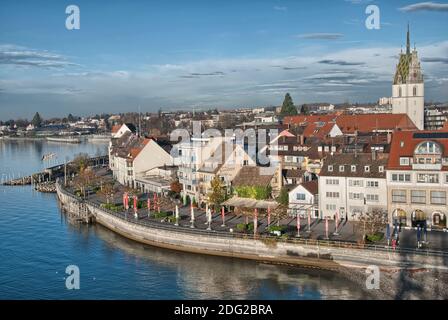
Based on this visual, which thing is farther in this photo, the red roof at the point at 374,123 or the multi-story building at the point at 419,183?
the red roof at the point at 374,123

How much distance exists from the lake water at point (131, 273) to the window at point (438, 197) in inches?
312

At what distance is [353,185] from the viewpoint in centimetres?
3366

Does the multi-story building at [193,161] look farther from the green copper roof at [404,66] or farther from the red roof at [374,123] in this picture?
the green copper roof at [404,66]

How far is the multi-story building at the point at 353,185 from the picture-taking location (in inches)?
1294

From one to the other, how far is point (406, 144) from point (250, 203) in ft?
34.5

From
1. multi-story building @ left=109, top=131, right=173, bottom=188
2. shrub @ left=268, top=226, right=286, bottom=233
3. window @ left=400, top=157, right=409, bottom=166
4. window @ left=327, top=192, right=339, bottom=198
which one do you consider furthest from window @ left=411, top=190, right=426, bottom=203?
multi-story building @ left=109, top=131, right=173, bottom=188

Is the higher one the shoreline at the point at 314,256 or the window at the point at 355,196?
the window at the point at 355,196

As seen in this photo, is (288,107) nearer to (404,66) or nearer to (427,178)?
(404,66)

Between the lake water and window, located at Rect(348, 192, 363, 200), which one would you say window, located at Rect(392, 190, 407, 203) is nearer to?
window, located at Rect(348, 192, 363, 200)

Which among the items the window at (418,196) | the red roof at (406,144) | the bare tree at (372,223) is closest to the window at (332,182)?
the bare tree at (372,223)

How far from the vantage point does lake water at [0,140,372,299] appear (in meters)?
25.3

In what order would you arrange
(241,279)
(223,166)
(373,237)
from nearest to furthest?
(241,279) < (373,237) < (223,166)

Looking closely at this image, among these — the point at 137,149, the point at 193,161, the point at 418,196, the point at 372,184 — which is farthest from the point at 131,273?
the point at 137,149

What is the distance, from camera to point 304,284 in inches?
1038
